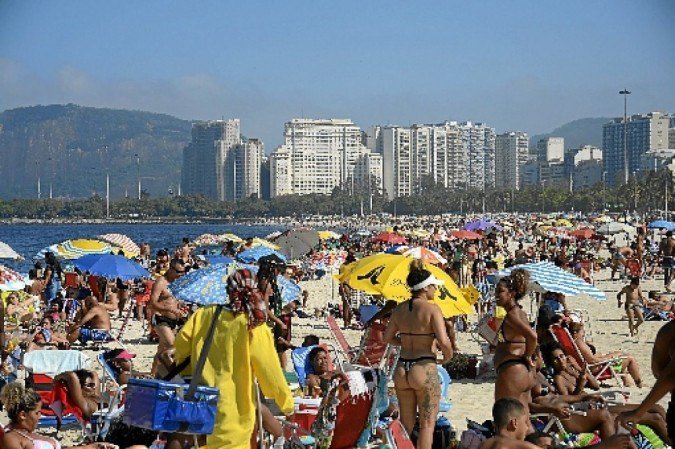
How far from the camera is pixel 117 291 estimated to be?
18.7 m

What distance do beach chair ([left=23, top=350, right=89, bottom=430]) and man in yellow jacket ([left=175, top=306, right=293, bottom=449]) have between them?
2955mm

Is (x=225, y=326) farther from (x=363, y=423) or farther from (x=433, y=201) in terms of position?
(x=433, y=201)

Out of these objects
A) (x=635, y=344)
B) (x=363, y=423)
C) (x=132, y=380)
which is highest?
(x=132, y=380)

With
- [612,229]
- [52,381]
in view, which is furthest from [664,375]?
[612,229]

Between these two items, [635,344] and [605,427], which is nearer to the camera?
[605,427]

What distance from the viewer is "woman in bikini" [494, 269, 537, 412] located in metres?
5.90

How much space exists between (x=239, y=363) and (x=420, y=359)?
6.04 feet

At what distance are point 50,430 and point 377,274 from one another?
286cm

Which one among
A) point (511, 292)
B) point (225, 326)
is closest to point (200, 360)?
point (225, 326)

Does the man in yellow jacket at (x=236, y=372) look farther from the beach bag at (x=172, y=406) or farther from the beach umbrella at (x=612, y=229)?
the beach umbrella at (x=612, y=229)

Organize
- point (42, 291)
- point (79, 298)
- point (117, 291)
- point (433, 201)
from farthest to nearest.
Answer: point (433, 201) → point (117, 291) → point (42, 291) → point (79, 298)

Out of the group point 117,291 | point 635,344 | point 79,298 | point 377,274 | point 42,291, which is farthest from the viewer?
point 117,291

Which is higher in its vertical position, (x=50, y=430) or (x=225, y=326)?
(x=225, y=326)

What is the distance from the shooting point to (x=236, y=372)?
4.25 m
